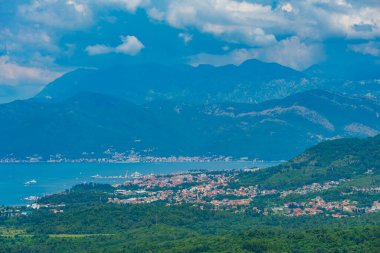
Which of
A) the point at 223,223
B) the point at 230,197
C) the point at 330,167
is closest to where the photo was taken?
the point at 223,223

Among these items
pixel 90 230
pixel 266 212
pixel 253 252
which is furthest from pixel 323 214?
pixel 253 252

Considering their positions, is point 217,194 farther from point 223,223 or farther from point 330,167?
point 223,223

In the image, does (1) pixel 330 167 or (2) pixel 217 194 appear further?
(1) pixel 330 167

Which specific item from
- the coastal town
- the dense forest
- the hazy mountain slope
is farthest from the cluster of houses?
the hazy mountain slope

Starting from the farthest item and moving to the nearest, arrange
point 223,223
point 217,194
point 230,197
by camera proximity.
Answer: point 217,194 < point 230,197 < point 223,223

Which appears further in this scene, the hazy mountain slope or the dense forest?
the hazy mountain slope

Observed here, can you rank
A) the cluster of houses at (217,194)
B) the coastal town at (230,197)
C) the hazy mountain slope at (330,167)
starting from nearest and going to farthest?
the cluster of houses at (217,194) < the coastal town at (230,197) < the hazy mountain slope at (330,167)

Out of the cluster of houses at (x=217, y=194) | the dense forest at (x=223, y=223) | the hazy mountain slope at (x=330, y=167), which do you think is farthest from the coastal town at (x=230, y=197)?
the hazy mountain slope at (x=330, y=167)

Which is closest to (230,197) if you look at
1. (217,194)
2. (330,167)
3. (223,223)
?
(217,194)

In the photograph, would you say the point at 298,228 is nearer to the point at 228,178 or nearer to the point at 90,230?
the point at 90,230

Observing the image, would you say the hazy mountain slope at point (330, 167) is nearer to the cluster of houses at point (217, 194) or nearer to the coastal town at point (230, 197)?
the coastal town at point (230, 197)

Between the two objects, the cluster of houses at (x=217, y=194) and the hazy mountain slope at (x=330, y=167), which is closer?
the cluster of houses at (x=217, y=194)

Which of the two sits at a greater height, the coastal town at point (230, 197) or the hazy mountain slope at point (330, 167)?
the hazy mountain slope at point (330, 167)

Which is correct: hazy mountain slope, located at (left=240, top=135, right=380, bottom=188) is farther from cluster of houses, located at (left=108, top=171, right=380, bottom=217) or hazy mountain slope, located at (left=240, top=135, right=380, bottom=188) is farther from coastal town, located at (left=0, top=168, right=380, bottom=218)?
cluster of houses, located at (left=108, top=171, right=380, bottom=217)
